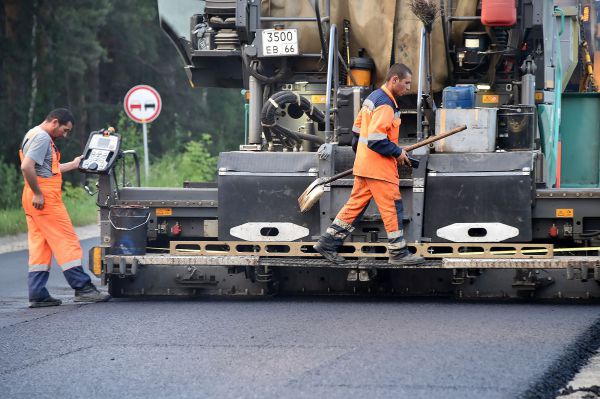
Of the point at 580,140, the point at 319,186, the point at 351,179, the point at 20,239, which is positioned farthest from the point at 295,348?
the point at 20,239

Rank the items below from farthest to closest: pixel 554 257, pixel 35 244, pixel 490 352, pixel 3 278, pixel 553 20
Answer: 1. pixel 3 278
2. pixel 553 20
3. pixel 35 244
4. pixel 554 257
5. pixel 490 352

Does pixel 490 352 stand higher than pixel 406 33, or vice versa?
pixel 406 33

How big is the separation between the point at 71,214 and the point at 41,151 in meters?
13.5

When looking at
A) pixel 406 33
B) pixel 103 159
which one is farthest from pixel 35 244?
pixel 406 33

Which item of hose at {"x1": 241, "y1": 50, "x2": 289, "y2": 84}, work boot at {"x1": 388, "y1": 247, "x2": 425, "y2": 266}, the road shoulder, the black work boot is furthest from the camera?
the road shoulder

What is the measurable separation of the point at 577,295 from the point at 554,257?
373 millimetres

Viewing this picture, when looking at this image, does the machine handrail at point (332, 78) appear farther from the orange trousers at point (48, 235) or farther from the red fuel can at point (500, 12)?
the orange trousers at point (48, 235)

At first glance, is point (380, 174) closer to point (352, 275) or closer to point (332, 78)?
point (352, 275)

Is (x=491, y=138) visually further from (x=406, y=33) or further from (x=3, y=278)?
(x=3, y=278)

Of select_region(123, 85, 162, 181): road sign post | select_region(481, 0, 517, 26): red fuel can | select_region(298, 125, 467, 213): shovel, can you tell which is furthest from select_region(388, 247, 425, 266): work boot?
select_region(123, 85, 162, 181): road sign post

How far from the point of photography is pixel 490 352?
7.50 m

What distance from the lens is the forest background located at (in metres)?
27.9

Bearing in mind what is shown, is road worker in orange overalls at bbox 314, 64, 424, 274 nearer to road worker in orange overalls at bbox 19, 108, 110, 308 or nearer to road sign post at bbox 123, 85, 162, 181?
road worker in orange overalls at bbox 19, 108, 110, 308

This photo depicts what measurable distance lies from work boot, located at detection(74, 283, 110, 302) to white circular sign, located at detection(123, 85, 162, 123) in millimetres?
13097
